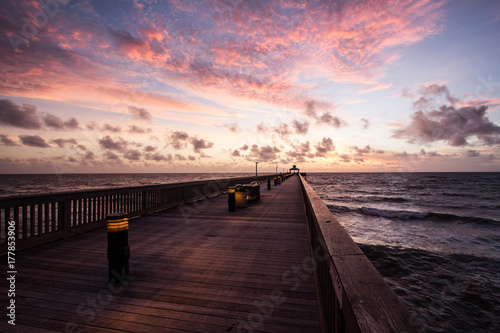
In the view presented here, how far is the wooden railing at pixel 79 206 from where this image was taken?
4949 millimetres

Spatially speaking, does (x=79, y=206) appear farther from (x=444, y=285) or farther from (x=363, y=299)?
(x=444, y=285)

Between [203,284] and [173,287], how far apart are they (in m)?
0.44

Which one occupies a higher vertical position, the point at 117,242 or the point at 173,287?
the point at 117,242

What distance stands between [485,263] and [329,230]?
10753 millimetres

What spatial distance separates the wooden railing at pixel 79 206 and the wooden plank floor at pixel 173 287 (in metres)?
0.37

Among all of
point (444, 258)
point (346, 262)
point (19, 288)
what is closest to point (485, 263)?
point (444, 258)

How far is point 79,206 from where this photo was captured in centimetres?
651

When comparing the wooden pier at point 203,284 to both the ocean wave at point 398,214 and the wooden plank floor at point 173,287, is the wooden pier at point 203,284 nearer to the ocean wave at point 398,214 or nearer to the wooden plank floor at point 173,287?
the wooden plank floor at point 173,287

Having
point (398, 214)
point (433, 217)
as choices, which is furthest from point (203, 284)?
point (433, 217)

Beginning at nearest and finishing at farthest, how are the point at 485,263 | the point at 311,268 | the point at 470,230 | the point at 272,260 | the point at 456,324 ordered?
the point at 311,268 → the point at 272,260 → the point at 456,324 → the point at 485,263 → the point at 470,230

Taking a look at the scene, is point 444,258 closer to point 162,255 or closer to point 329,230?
point 329,230

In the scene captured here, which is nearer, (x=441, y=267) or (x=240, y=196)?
(x=441, y=267)

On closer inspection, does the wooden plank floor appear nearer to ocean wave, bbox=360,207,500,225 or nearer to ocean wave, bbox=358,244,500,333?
ocean wave, bbox=358,244,500,333

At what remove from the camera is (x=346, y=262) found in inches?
72.2
